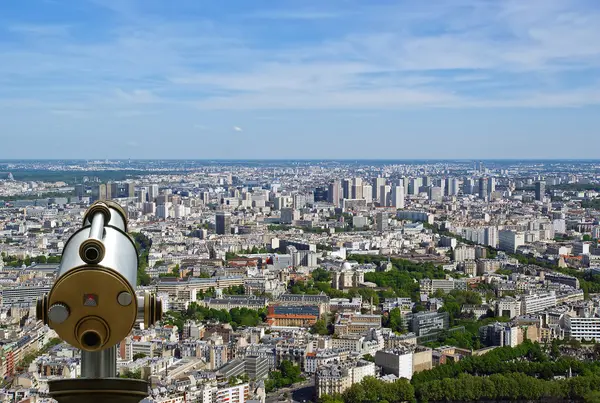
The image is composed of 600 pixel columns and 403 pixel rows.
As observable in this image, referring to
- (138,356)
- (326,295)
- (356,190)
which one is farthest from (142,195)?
(138,356)

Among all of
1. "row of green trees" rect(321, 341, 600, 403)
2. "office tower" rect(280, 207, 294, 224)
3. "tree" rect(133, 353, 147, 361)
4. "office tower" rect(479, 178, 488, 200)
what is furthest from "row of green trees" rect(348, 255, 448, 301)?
"office tower" rect(479, 178, 488, 200)

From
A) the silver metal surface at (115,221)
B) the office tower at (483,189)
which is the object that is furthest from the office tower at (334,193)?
the silver metal surface at (115,221)

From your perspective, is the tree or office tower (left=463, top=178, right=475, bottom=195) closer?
the tree

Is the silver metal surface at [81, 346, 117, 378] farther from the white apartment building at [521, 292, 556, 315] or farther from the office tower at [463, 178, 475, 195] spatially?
the office tower at [463, 178, 475, 195]

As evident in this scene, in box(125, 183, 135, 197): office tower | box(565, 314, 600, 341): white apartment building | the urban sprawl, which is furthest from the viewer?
box(125, 183, 135, 197): office tower

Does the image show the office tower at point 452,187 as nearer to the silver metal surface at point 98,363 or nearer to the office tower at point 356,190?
the office tower at point 356,190

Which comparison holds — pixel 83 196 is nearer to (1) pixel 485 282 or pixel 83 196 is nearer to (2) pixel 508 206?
(1) pixel 485 282

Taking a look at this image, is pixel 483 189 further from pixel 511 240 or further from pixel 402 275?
pixel 402 275
